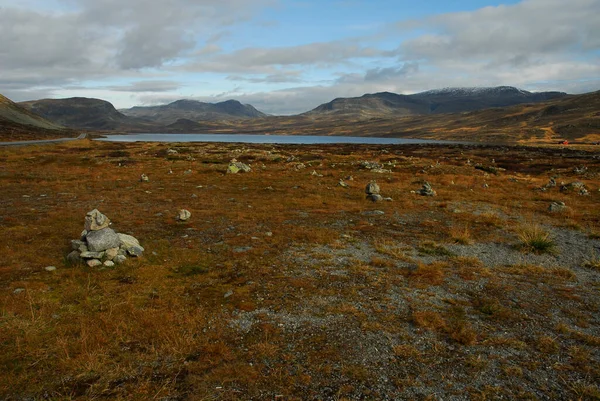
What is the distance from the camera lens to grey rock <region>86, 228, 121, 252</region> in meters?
13.2

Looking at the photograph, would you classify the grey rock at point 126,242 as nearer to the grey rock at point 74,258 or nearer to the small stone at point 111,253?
the small stone at point 111,253

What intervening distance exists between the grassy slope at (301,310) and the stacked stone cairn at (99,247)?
553mm

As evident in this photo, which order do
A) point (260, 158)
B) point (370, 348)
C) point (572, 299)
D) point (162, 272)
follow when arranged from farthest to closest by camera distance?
1. point (260, 158)
2. point (162, 272)
3. point (572, 299)
4. point (370, 348)

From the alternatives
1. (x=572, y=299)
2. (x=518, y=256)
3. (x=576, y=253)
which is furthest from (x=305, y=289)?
(x=576, y=253)

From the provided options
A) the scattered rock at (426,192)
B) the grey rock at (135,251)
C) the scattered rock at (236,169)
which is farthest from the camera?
the scattered rock at (236,169)

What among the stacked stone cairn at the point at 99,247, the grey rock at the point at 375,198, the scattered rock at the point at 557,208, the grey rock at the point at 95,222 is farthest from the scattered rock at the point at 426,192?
the grey rock at the point at 95,222

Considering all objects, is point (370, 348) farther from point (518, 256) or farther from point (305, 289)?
point (518, 256)

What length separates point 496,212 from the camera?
2359cm

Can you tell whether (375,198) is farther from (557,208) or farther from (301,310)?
(301,310)

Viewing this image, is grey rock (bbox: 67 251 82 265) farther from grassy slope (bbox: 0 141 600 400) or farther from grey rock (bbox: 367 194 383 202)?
grey rock (bbox: 367 194 383 202)

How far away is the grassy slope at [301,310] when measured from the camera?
23.2 feet

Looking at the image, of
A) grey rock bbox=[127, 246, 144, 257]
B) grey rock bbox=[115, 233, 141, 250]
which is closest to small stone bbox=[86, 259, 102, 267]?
grey rock bbox=[115, 233, 141, 250]

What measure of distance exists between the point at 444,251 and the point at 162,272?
40.4 feet

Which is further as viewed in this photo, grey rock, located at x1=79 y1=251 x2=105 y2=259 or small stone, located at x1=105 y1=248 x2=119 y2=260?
small stone, located at x1=105 y1=248 x2=119 y2=260
